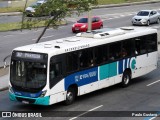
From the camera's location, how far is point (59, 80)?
19766mm

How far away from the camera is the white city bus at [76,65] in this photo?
63.4 feet

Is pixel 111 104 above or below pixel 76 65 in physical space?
below

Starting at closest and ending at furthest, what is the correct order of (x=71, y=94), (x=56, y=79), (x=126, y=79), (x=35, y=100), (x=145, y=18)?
(x=35, y=100) → (x=56, y=79) → (x=71, y=94) → (x=126, y=79) → (x=145, y=18)

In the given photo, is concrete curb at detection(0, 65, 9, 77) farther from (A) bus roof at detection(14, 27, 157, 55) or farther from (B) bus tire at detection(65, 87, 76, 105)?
(B) bus tire at detection(65, 87, 76, 105)

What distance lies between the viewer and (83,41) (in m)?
21.8

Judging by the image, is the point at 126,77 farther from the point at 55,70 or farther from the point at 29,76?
the point at 29,76

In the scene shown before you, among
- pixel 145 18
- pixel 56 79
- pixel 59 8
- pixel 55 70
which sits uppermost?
pixel 59 8

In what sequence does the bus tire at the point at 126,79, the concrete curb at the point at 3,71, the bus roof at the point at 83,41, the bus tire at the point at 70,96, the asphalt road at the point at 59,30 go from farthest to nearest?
the asphalt road at the point at 59,30, the concrete curb at the point at 3,71, the bus tire at the point at 126,79, the bus tire at the point at 70,96, the bus roof at the point at 83,41

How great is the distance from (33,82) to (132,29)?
325 inches

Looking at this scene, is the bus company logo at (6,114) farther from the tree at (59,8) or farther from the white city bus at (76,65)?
the tree at (59,8)

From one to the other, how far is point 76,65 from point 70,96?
4.37ft

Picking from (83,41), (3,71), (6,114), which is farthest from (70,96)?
(3,71)

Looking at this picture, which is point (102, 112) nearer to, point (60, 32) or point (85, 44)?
point (85, 44)

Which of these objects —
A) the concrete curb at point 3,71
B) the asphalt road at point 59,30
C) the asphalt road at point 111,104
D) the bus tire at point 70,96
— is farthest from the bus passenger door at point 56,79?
the asphalt road at point 59,30
